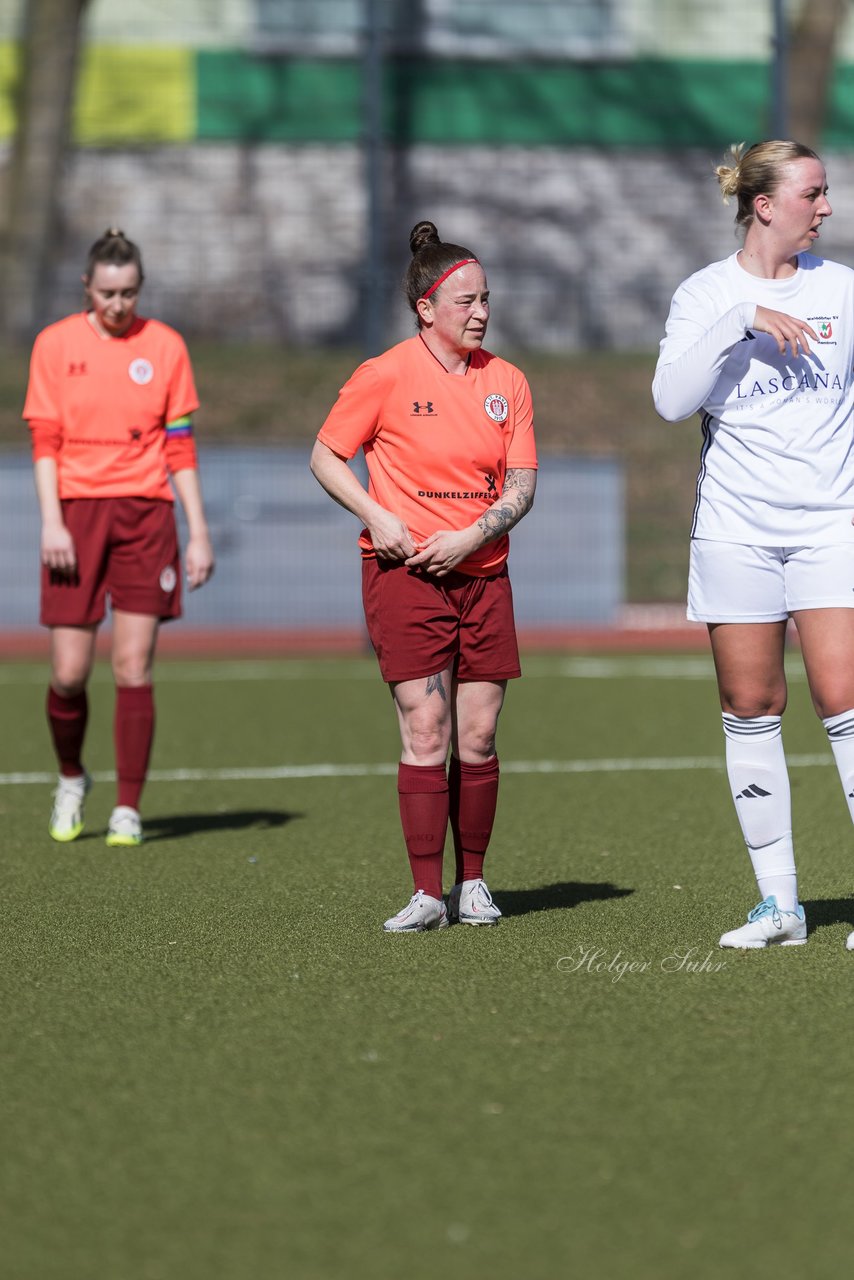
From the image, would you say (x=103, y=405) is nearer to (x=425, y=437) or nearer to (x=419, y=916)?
(x=425, y=437)

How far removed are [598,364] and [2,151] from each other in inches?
319

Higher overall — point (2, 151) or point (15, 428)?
point (2, 151)

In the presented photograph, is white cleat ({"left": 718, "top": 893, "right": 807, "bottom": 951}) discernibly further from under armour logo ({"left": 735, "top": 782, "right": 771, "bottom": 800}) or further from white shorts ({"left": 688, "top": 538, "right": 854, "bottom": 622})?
white shorts ({"left": 688, "top": 538, "right": 854, "bottom": 622})

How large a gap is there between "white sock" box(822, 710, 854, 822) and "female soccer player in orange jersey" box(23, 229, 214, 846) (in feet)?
8.79

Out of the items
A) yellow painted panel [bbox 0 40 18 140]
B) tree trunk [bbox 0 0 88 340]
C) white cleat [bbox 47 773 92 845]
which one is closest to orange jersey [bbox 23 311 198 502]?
white cleat [bbox 47 773 92 845]

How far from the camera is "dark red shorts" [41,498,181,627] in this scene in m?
6.78

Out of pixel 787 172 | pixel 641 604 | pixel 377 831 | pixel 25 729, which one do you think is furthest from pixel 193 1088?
pixel 641 604

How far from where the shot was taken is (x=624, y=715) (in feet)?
36.1

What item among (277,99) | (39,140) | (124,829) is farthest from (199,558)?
(277,99)

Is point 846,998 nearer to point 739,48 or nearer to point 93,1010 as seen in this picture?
point 93,1010

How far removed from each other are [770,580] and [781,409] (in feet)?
1.38

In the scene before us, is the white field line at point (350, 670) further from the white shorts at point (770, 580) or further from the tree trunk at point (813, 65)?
the tree trunk at point (813, 65)

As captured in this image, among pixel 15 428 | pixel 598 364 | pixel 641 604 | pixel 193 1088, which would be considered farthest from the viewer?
pixel 598 364

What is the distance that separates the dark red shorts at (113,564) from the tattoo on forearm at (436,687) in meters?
2.00
